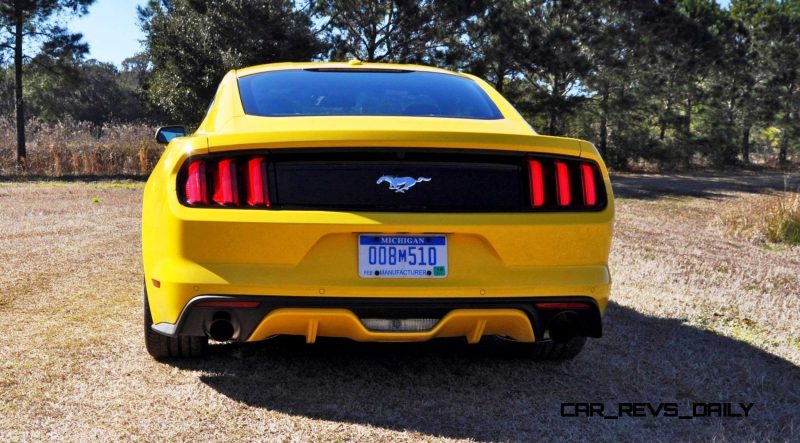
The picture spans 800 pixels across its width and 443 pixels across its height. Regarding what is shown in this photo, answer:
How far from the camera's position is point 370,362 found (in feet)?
12.1

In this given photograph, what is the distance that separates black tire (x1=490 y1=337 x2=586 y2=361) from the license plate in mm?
1071

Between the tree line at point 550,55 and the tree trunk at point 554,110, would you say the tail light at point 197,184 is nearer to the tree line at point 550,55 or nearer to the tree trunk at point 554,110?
the tree line at point 550,55

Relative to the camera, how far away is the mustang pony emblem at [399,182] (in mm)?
2863

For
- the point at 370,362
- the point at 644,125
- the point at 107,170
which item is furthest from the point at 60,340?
the point at 644,125

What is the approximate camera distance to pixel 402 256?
9.34 ft

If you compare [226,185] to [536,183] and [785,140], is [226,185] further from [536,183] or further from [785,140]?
[785,140]

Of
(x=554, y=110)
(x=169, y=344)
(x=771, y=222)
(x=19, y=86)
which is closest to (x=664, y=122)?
(x=554, y=110)

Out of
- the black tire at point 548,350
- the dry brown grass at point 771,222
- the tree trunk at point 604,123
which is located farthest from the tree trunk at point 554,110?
the black tire at point 548,350

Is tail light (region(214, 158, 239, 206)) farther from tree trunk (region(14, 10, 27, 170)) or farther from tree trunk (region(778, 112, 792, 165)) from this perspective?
tree trunk (region(778, 112, 792, 165))

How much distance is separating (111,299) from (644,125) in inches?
1331

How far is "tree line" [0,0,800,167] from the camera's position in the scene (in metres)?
25.9

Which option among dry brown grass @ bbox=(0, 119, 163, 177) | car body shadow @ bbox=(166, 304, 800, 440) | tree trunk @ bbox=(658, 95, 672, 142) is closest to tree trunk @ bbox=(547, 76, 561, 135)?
tree trunk @ bbox=(658, 95, 672, 142)

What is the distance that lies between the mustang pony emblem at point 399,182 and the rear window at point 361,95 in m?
0.55

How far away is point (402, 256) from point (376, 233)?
13cm
